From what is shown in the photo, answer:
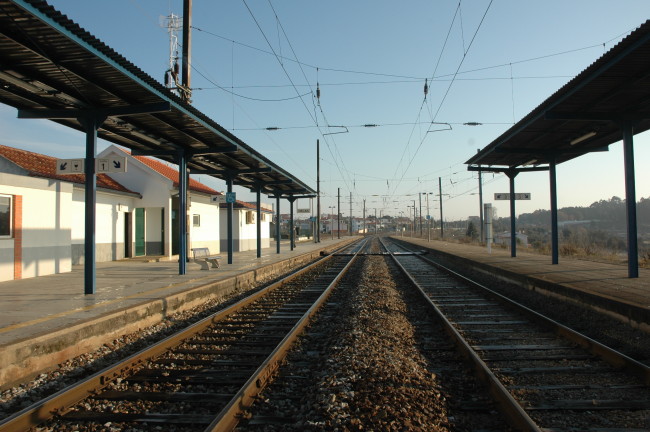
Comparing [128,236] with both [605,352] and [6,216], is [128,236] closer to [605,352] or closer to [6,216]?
[6,216]

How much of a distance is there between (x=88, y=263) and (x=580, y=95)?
1130cm

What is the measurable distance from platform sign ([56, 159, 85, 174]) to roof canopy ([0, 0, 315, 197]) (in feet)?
3.18

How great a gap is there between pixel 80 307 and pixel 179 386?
14.0ft

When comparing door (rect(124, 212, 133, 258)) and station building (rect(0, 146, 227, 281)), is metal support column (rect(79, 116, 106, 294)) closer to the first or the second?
station building (rect(0, 146, 227, 281))

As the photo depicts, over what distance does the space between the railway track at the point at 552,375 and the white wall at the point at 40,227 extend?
36.4ft

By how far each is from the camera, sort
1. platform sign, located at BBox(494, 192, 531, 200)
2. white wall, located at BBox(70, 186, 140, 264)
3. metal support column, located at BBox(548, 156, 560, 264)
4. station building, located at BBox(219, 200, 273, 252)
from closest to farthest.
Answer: metal support column, located at BBox(548, 156, 560, 264), white wall, located at BBox(70, 186, 140, 264), platform sign, located at BBox(494, 192, 531, 200), station building, located at BBox(219, 200, 273, 252)

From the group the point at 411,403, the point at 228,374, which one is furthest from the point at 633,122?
the point at 228,374

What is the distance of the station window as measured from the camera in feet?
39.3

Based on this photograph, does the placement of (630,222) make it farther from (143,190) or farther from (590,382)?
(143,190)

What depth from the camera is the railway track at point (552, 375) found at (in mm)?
4156

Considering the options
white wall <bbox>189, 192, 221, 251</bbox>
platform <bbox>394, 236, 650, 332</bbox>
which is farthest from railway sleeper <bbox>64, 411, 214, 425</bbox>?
white wall <bbox>189, 192, 221, 251</bbox>

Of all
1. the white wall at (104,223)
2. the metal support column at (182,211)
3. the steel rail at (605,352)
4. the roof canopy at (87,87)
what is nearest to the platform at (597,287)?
the steel rail at (605,352)

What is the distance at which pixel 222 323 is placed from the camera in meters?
8.59

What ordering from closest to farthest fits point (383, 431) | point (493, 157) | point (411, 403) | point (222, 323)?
point (383, 431), point (411, 403), point (222, 323), point (493, 157)
